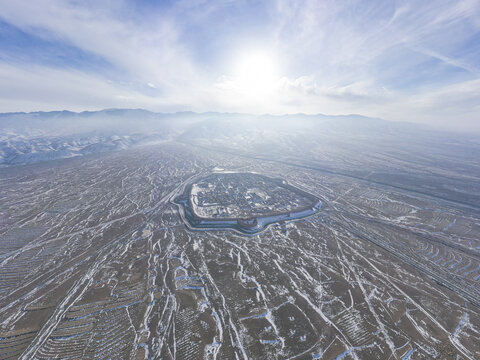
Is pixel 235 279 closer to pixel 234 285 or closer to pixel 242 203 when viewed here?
pixel 234 285

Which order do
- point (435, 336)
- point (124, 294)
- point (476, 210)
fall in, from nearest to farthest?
point (435, 336) < point (124, 294) < point (476, 210)

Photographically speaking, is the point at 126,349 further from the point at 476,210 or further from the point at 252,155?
the point at 252,155

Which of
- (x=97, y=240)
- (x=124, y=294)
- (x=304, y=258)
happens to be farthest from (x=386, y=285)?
(x=97, y=240)

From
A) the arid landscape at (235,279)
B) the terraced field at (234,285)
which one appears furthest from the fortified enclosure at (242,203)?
the terraced field at (234,285)

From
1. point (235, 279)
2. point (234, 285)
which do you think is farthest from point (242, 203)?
point (234, 285)

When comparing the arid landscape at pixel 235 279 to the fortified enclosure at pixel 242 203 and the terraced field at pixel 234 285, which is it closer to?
the terraced field at pixel 234 285

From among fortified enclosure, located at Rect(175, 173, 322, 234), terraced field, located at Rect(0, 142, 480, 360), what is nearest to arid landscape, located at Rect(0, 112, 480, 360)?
terraced field, located at Rect(0, 142, 480, 360)
